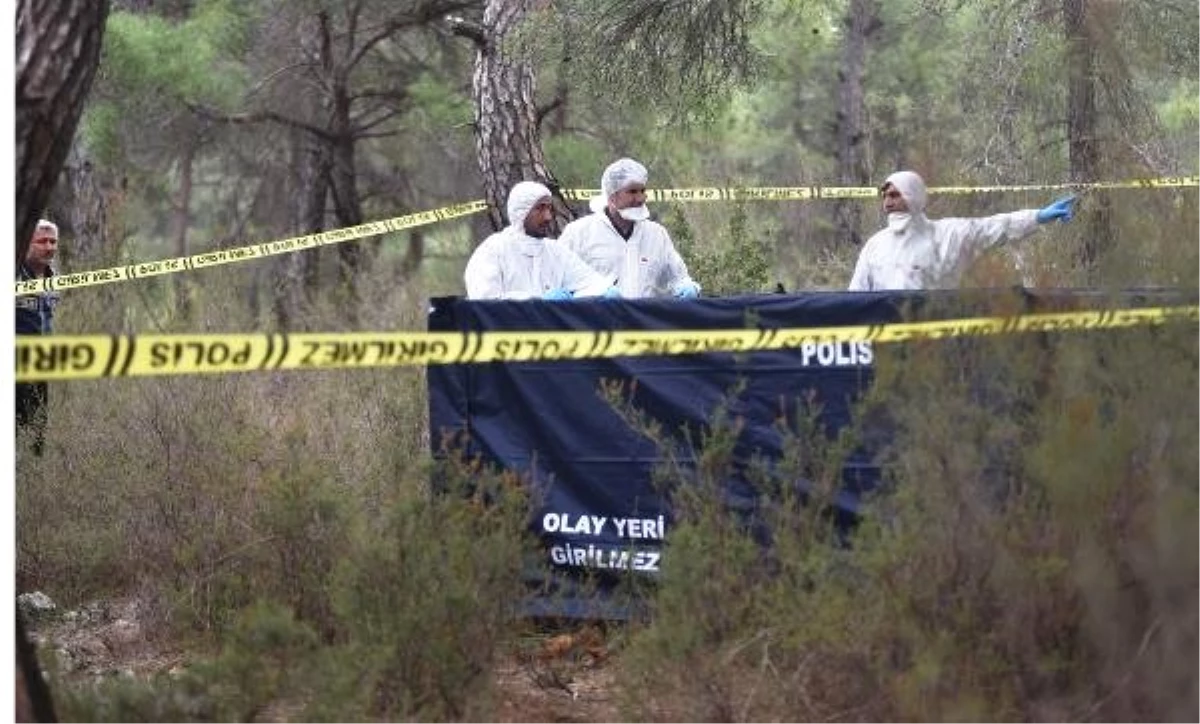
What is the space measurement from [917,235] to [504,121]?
3.14m

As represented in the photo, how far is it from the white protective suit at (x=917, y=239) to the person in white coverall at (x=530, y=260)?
117 cm

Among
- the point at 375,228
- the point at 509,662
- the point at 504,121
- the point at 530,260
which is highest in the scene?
the point at 504,121

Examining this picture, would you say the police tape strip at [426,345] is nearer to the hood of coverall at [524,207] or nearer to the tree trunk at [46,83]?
the tree trunk at [46,83]

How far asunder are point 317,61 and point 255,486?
10844 millimetres

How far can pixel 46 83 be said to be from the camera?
485cm

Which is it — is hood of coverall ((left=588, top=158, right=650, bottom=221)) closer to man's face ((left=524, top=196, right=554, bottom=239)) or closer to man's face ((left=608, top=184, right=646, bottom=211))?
man's face ((left=608, top=184, right=646, bottom=211))

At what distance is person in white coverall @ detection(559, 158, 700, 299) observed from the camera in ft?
28.1

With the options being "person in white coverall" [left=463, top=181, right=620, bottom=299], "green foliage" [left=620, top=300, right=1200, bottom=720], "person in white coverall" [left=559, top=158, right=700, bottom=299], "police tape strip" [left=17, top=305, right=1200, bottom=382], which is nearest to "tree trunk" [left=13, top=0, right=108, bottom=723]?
"police tape strip" [left=17, top=305, right=1200, bottom=382]

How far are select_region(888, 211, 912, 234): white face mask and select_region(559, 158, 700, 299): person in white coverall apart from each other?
103 centimetres

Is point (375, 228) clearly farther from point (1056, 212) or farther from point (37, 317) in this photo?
point (1056, 212)

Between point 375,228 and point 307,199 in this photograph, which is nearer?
point 375,228

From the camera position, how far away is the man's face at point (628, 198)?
8570 millimetres

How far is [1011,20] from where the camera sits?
37.5ft

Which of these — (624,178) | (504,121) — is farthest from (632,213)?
(504,121)
